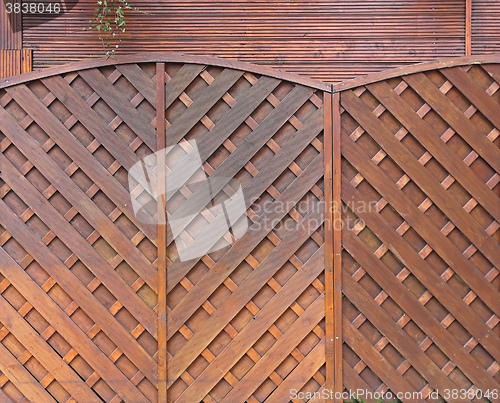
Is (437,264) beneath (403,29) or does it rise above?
beneath

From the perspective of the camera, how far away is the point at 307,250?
84.7 inches

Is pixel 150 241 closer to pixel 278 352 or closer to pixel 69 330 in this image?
pixel 69 330

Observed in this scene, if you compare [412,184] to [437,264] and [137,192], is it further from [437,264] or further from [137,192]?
[137,192]

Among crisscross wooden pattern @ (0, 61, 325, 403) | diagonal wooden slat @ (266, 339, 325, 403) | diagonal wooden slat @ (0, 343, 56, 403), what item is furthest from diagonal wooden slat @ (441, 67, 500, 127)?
diagonal wooden slat @ (0, 343, 56, 403)

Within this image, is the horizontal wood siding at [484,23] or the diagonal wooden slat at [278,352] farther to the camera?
the horizontal wood siding at [484,23]

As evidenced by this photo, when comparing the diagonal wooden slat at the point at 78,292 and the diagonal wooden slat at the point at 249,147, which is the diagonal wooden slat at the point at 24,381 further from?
the diagonal wooden slat at the point at 249,147

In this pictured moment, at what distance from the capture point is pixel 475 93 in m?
2.13

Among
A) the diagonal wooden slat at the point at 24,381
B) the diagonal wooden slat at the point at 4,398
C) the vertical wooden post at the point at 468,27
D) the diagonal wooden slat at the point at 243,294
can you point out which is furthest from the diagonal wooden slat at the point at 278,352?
the vertical wooden post at the point at 468,27

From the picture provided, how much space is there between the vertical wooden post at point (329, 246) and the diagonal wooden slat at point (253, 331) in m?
0.06

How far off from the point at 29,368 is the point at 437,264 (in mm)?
2372

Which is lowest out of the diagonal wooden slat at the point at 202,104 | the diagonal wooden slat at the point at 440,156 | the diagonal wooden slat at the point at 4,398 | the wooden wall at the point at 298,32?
the diagonal wooden slat at the point at 4,398

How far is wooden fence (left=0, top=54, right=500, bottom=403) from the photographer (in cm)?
212

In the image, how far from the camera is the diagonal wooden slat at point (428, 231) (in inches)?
83.8

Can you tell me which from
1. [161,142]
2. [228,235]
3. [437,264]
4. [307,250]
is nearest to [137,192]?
[161,142]
